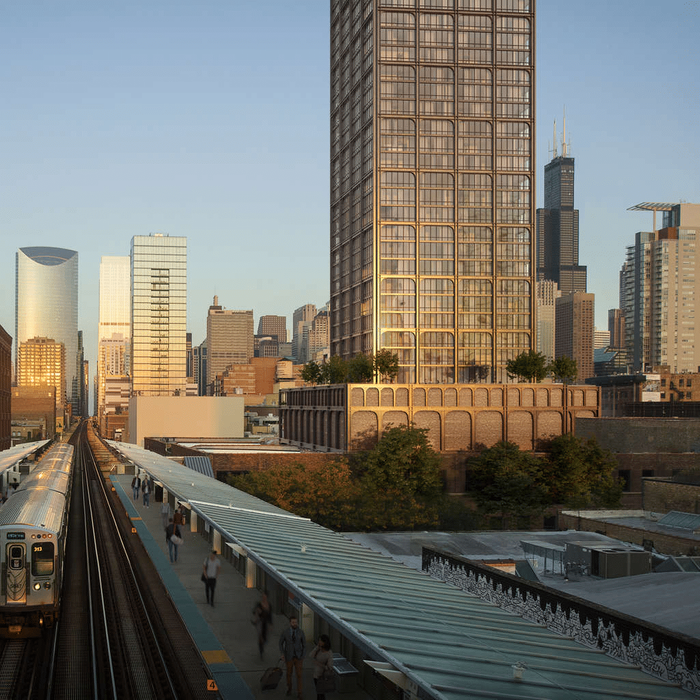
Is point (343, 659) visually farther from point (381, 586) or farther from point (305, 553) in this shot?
point (305, 553)

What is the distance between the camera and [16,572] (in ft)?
75.2

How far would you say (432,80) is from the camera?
119 meters

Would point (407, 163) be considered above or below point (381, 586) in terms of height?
above

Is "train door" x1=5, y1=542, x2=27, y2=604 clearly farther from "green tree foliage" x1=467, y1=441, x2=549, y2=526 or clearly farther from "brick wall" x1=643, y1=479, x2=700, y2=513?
"green tree foliage" x1=467, y1=441, x2=549, y2=526

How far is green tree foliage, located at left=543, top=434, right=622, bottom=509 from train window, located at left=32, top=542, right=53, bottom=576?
6884 cm

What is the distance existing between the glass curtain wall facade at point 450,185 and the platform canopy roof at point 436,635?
96.7 metres

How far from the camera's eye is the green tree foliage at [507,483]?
85.0 metres

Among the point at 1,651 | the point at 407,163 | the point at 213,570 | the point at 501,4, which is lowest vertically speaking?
the point at 1,651

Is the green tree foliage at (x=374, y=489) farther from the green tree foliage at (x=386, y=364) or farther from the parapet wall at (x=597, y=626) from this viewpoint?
the parapet wall at (x=597, y=626)

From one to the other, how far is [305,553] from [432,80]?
108169 mm

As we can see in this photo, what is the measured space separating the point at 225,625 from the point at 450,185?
103m

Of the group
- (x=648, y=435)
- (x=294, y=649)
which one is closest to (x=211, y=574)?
(x=294, y=649)

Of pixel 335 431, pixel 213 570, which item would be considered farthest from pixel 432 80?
pixel 213 570

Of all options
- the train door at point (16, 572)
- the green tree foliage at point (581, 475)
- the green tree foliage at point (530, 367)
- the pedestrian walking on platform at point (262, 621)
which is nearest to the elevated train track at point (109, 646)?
the train door at point (16, 572)
